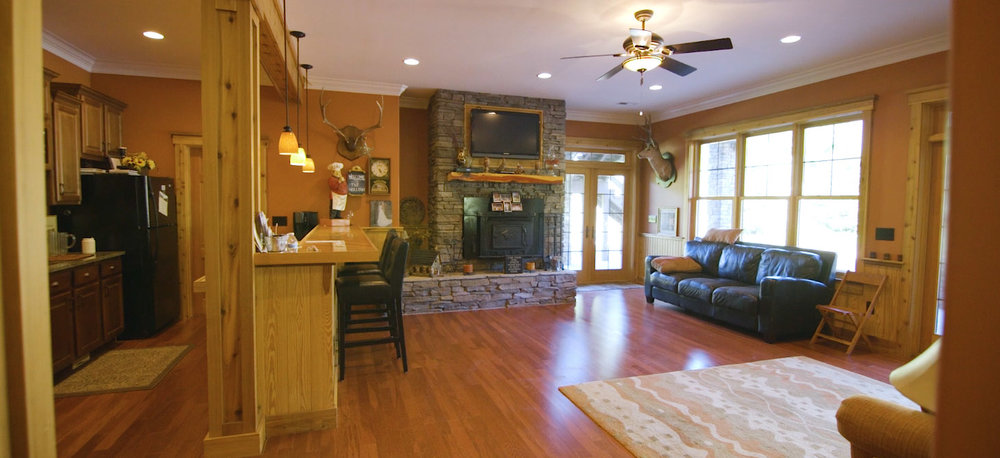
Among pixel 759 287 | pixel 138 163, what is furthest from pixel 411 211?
pixel 759 287

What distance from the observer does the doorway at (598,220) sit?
738cm

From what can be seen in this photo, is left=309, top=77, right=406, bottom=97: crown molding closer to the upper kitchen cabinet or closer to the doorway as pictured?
the upper kitchen cabinet

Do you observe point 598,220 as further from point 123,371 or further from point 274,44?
point 123,371

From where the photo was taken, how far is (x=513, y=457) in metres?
2.37

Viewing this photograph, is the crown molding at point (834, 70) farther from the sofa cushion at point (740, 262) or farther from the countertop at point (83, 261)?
the countertop at point (83, 261)

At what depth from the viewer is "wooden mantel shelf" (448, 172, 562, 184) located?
5.99 meters

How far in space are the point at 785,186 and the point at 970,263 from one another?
590 cm

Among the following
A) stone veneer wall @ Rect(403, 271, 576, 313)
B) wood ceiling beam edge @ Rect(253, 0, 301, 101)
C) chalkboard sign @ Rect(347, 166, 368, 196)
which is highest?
wood ceiling beam edge @ Rect(253, 0, 301, 101)

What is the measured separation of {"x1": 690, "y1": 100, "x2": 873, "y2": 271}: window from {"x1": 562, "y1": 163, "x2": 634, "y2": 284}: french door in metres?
1.25

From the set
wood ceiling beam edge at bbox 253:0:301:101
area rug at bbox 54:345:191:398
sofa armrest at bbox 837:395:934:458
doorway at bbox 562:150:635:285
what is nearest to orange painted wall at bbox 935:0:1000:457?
sofa armrest at bbox 837:395:934:458

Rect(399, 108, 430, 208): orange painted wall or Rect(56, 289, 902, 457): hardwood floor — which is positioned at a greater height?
Rect(399, 108, 430, 208): orange painted wall

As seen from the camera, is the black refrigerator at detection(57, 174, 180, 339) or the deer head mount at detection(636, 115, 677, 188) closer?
the black refrigerator at detection(57, 174, 180, 339)

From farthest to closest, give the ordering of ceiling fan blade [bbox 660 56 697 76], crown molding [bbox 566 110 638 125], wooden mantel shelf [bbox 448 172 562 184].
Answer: crown molding [bbox 566 110 638 125]
wooden mantel shelf [bbox 448 172 562 184]
ceiling fan blade [bbox 660 56 697 76]

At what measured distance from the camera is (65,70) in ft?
14.0
